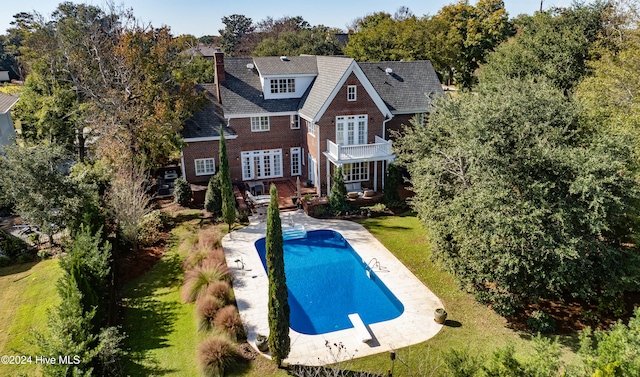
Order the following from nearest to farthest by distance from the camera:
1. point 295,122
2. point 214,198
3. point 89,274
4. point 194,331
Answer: point 89,274 < point 194,331 < point 214,198 < point 295,122

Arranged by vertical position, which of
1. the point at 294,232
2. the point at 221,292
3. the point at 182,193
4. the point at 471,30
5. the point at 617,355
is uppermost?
the point at 471,30

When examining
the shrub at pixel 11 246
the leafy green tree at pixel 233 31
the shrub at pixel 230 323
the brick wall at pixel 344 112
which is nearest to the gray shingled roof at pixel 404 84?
the brick wall at pixel 344 112

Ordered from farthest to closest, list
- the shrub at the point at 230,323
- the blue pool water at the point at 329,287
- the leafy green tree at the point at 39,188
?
the leafy green tree at the point at 39,188 < the blue pool water at the point at 329,287 < the shrub at the point at 230,323

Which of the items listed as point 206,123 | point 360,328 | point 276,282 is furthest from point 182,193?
point 360,328

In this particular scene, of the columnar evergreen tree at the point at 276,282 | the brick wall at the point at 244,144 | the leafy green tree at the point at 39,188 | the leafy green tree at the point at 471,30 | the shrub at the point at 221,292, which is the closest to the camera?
the columnar evergreen tree at the point at 276,282

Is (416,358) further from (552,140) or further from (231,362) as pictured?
(552,140)

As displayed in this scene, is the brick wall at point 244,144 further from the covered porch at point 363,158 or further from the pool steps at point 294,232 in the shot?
the pool steps at point 294,232

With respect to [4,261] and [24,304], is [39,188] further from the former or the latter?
[24,304]

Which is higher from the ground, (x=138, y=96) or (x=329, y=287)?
(x=138, y=96)
